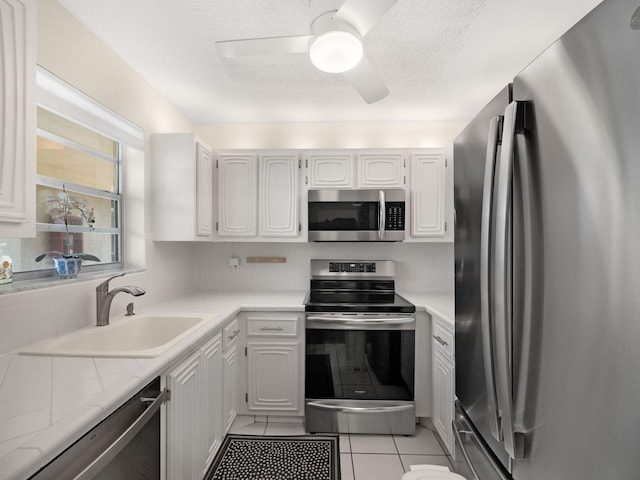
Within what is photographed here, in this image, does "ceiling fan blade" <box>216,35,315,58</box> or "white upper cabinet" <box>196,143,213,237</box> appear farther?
"white upper cabinet" <box>196,143,213,237</box>

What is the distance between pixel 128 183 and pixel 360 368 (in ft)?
6.73

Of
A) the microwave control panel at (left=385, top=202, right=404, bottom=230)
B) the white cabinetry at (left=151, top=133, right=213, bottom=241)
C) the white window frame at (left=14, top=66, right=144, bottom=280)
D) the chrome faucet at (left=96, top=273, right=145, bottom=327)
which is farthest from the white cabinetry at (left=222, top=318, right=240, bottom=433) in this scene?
the microwave control panel at (left=385, top=202, right=404, bottom=230)

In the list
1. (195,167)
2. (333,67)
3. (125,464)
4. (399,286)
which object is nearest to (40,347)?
(125,464)

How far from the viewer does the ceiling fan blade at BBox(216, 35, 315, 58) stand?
1.45 m

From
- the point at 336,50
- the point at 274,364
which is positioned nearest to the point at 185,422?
the point at 274,364

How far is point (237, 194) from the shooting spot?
9.52 feet

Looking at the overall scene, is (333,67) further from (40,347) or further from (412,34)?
(40,347)

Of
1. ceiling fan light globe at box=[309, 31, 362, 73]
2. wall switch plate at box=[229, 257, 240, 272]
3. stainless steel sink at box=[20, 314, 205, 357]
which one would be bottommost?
stainless steel sink at box=[20, 314, 205, 357]

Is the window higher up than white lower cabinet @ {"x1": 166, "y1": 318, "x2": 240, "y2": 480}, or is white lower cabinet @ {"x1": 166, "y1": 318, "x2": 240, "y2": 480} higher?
the window

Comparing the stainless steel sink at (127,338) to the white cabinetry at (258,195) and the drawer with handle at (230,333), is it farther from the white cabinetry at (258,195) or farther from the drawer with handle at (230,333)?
the white cabinetry at (258,195)

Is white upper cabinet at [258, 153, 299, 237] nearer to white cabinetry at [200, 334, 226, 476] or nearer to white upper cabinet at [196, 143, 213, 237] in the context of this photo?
white upper cabinet at [196, 143, 213, 237]

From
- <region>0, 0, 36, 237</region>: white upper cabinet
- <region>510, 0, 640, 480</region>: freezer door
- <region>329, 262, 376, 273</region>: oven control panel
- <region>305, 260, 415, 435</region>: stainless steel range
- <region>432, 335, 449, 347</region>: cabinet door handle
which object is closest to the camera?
<region>510, 0, 640, 480</region>: freezer door

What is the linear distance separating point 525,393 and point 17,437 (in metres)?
1.11

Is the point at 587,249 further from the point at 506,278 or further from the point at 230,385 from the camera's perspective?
the point at 230,385
